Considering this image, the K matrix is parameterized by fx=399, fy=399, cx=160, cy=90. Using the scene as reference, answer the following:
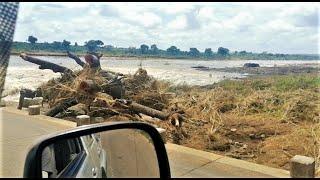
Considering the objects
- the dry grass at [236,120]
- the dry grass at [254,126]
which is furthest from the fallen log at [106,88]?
the dry grass at [254,126]

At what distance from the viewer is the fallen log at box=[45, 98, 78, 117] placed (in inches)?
509

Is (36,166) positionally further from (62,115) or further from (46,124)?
(62,115)

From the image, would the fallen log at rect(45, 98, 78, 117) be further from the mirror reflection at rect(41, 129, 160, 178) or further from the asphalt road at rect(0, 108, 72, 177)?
the mirror reflection at rect(41, 129, 160, 178)

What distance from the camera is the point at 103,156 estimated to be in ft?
6.87

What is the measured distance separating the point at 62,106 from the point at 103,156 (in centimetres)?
1134

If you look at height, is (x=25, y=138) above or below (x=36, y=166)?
below

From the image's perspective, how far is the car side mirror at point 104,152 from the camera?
1699mm

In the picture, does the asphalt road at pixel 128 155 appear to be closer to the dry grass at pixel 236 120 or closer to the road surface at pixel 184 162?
the road surface at pixel 184 162

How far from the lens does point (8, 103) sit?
16.6 meters

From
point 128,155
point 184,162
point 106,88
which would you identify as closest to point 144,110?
point 106,88

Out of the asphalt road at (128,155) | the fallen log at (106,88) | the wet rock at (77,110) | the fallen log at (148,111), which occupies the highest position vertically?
the asphalt road at (128,155)

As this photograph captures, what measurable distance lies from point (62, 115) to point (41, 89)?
407 cm

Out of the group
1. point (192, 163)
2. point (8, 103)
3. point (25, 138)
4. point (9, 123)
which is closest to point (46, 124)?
point (9, 123)

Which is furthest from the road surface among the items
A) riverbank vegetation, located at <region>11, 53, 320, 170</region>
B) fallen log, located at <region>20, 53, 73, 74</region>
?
fallen log, located at <region>20, 53, 73, 74</region>
